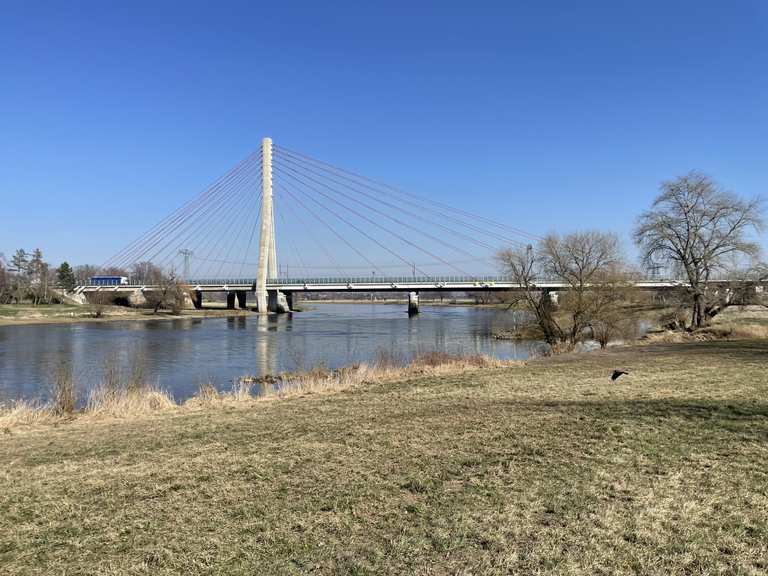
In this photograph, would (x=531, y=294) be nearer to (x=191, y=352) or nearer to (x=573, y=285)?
(x=573, y=285)

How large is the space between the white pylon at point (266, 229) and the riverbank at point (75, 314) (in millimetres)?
8459

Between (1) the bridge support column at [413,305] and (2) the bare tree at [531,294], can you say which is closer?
(2) the bare tree at [531,294]

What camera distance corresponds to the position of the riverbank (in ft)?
211

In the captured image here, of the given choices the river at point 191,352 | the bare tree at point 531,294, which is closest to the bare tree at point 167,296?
the river at point 191,352

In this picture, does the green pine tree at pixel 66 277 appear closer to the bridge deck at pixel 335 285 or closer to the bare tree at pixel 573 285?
the bridge deck at pixel 335 285

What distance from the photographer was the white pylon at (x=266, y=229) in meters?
77.6

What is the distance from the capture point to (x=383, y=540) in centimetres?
456

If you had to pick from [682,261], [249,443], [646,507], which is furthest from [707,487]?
[682,261]

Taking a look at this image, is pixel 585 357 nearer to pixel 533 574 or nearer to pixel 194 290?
pixel 533 574

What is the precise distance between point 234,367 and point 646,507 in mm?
24958

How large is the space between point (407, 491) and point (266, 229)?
244 feet

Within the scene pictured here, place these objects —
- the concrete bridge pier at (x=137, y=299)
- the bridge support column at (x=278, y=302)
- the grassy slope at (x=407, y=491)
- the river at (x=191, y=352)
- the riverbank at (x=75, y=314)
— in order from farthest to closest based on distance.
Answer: the bridge support column at (x=278, y=302) < the concrete bridge pier at (x=137, y=299) < the riverbank at (x=75, y=314) < the river at (x=191, y=352) < the grassy slope at (x=407, y=491)

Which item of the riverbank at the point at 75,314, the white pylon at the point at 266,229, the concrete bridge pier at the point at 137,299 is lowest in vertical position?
the riverbank at the point at 75,314

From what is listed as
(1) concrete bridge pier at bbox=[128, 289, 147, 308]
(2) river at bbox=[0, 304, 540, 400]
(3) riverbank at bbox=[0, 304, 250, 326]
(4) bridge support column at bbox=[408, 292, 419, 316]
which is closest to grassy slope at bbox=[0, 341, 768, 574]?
(2) river at bbox=[0, 304, 540, 400]
